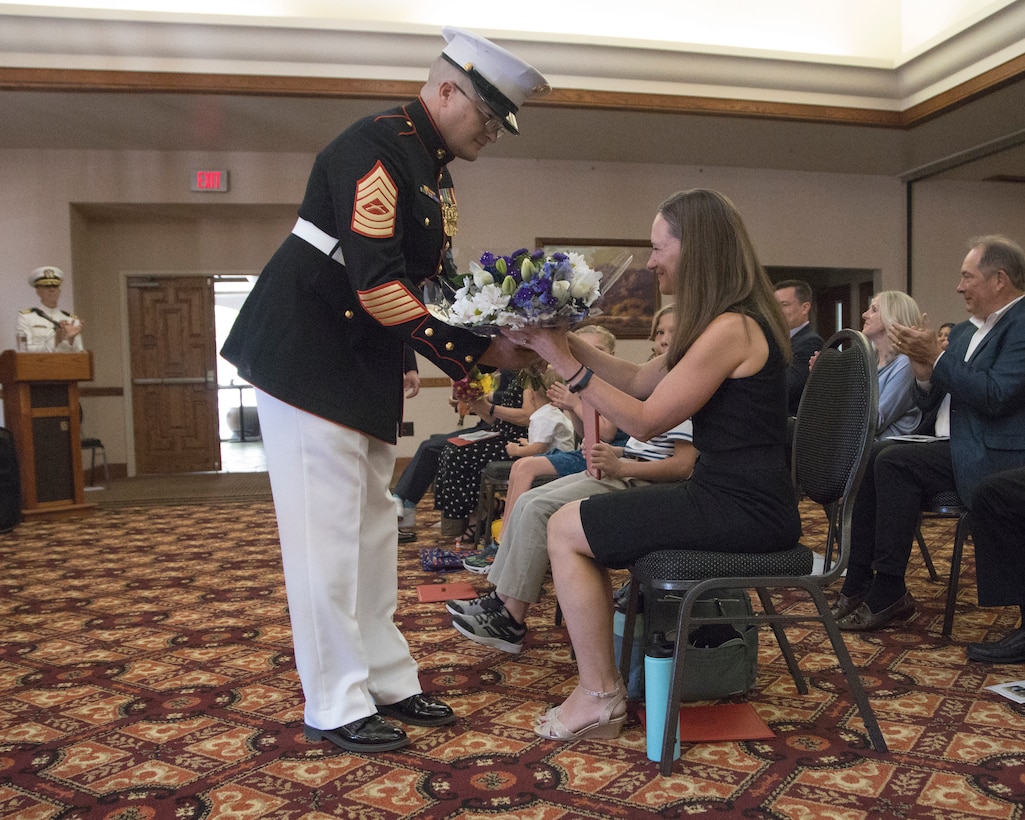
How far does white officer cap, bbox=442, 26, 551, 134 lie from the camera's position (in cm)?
200

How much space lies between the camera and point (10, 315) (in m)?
8.62

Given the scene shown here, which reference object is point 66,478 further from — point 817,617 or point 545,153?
point 817,617

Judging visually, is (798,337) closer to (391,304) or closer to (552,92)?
(391,304)

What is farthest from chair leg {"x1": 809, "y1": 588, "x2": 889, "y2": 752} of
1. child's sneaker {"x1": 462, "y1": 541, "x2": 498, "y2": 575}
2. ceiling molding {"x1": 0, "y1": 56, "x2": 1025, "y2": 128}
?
ceiling molding {"x1": 0, "y1": 56, "x2": 1025, "y2": 128}

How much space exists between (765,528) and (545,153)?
7662 mm

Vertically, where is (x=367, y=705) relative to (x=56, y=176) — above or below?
below

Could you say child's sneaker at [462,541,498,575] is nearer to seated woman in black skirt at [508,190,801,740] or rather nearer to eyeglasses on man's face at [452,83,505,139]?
seated woman in black skirt at [508,190,801,740]

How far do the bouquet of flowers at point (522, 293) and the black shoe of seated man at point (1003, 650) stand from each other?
1756mm

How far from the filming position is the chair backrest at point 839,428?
6.92 feet

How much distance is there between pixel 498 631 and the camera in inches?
115

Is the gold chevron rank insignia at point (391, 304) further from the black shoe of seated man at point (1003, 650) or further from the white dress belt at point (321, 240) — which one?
the black shoe of seated man at point (1003, 650)

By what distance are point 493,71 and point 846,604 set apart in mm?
2337

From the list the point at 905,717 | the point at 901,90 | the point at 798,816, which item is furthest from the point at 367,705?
the point at 901,90

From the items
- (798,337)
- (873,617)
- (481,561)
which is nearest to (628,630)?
(873,617)
